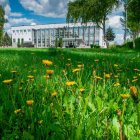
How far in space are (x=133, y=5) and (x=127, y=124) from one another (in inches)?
910

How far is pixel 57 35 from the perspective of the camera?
371 feet

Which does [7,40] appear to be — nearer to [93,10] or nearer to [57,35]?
[57,35]

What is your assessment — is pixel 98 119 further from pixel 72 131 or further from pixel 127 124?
pixel 72 131

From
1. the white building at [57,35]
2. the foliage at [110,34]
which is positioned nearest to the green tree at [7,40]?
the white building at [57,35]

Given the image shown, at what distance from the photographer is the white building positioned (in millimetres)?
107062

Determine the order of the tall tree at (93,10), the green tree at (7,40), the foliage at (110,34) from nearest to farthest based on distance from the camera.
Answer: the tall tree at (93,10) < the foliage at (110,34) < the green tree at (7,40)

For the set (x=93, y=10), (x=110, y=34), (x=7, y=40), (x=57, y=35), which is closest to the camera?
(x=93, y=10)

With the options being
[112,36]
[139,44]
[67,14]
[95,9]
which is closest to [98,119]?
[139,44]

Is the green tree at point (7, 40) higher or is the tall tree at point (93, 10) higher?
the tall tree at point (93, 10)

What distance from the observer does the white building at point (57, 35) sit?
107m

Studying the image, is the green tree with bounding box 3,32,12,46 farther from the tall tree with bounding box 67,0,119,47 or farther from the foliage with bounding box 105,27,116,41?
the tall tree with bounding box 67,0,119,47

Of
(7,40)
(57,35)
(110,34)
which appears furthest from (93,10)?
(7,40)

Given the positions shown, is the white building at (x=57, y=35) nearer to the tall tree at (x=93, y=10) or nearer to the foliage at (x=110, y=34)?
the foliage at (x=110, y=34)

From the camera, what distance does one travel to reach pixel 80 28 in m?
109
